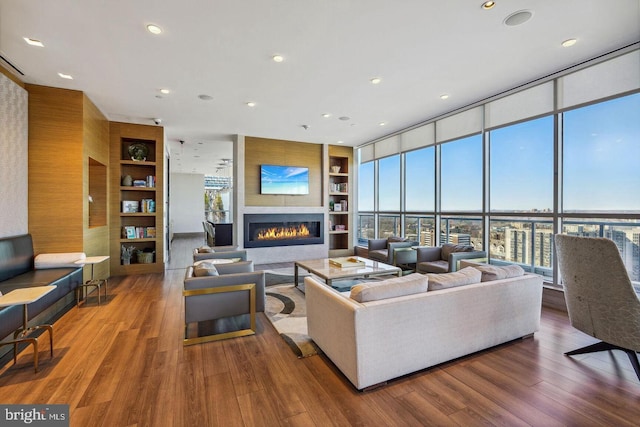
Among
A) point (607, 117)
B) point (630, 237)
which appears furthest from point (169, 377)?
point (607, 117)

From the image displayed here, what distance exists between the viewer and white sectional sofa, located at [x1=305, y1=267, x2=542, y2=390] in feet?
6.61

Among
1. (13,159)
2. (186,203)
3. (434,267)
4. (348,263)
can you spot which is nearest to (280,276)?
(348,263)

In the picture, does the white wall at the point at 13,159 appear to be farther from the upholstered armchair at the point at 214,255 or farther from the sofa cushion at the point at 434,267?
the sofa cushion at the point at 434,267

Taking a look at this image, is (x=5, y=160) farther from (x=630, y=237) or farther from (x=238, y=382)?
(x=630, y=237)

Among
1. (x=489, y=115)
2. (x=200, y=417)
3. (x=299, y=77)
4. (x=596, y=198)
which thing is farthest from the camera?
(x=489, y=115)

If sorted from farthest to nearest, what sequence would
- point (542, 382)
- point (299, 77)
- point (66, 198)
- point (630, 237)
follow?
point (66, 198), point (299, 77), point (630, 237), point (542, 382)

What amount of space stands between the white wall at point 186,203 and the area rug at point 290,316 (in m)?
9.94

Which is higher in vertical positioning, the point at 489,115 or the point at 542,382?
the point at 489,115

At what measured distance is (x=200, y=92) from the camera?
13.9 feet

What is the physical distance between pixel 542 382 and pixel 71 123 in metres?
6.20

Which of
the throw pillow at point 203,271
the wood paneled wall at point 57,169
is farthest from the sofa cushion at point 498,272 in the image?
the wood paneled wall at point 57,169

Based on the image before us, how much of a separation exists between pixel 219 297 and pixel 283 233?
4.37m

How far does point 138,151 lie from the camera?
5.84 m

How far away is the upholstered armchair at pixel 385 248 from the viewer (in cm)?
540
